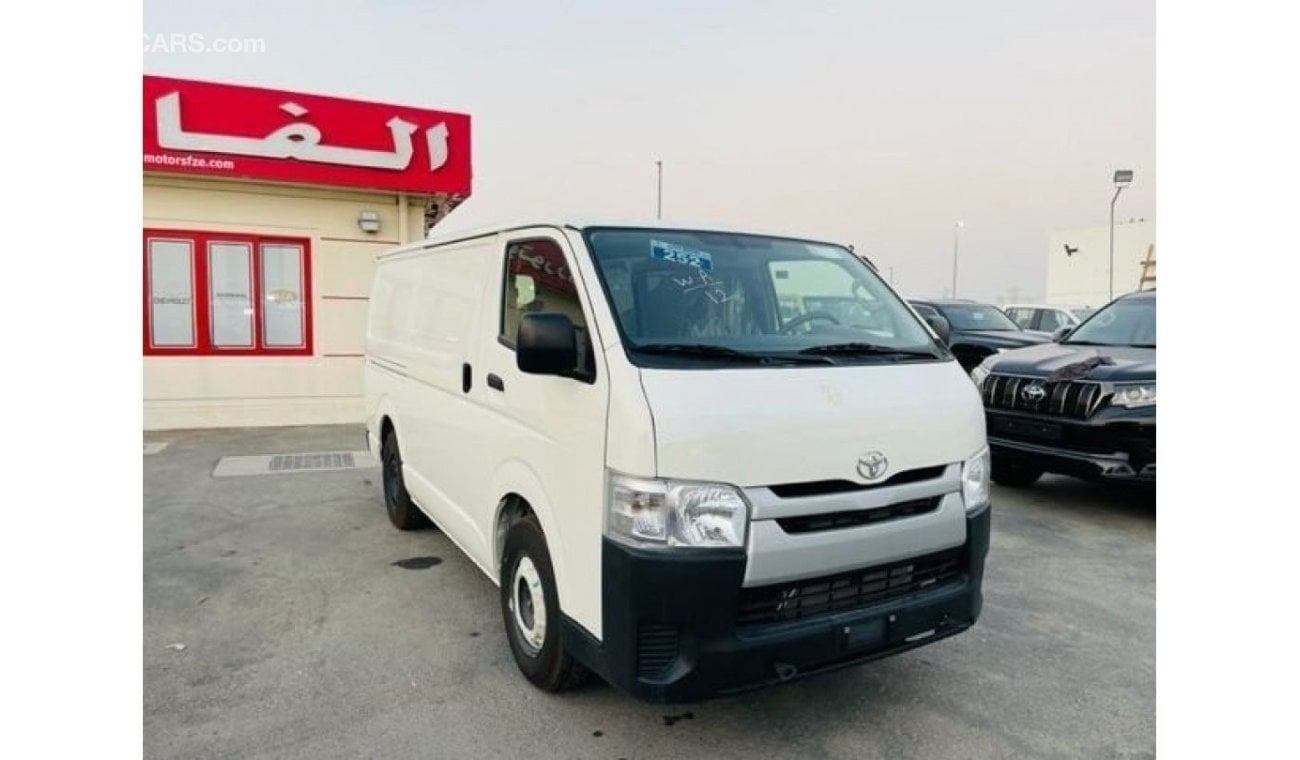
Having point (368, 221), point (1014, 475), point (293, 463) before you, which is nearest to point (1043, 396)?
point (1014, 475)

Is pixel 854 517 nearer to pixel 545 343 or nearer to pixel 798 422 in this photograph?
pixel 798 422

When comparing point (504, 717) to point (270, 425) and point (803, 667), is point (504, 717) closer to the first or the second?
point (803, 667)

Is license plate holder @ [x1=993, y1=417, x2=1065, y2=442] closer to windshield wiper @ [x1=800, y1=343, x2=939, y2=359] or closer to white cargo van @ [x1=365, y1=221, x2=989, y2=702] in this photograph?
white cargo van @ [x1=365, y1=221, x2=989, y2=702]

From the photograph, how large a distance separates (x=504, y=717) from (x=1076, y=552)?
4291mm

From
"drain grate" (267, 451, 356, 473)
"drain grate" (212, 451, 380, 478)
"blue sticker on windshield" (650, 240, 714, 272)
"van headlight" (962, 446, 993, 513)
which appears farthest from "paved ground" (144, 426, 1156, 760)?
"drain grate" (267, 451, 356, 473)

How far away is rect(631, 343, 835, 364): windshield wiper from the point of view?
300 cm

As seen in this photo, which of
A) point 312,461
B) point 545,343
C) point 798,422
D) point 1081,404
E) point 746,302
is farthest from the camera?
point 312,461

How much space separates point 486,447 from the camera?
388 centimetres

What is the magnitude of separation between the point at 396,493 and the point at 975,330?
A: 9.74 meters

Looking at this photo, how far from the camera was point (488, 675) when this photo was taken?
12.0 feet

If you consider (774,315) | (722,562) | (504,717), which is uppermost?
(774,315)

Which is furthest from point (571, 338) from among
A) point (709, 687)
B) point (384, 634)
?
point (384, 634)

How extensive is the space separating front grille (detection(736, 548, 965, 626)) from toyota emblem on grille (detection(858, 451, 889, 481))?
352 mm

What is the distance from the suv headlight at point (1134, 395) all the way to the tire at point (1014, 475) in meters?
1.42
